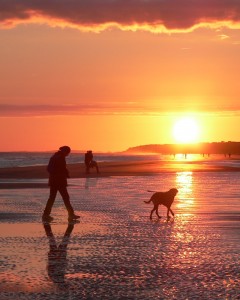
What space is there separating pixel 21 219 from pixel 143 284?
9.24 meters

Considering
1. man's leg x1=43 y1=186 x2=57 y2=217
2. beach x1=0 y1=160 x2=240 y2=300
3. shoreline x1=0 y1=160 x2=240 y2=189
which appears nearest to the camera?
beach x1=0 y1=160 x2=240 y2=300

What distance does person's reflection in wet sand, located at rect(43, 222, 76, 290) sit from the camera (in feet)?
32.1

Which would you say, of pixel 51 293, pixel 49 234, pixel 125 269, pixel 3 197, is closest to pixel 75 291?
pixel 51 293

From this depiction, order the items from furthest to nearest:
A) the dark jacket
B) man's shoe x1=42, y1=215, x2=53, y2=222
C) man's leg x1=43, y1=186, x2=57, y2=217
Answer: the dark jacket, man's leg x1=43, y1=186, x2=57, y2=217, man's shoe x1=42, y1=215, x2=53, y2=222

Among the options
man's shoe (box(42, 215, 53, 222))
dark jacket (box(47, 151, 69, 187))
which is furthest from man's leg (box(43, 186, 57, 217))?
dark jacket (box(47, 151, 69, 187))

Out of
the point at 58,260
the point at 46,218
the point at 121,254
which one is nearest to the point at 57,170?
the point at 46,218

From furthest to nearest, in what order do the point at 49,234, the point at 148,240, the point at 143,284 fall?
the point at 49,234
the point at 148,240
the point at 143,284

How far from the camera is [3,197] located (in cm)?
2678

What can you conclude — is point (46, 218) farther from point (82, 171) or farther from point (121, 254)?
point (82, 171)

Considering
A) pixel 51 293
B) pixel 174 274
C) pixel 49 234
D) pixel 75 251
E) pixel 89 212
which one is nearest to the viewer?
pixel 51 293

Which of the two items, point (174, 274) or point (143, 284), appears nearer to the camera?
point (143, 284)

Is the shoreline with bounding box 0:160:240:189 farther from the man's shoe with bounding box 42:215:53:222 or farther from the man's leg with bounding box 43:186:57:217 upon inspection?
the man's shoe with bounding box 42:215:53:222

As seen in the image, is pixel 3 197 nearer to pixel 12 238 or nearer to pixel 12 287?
pixel 12 238

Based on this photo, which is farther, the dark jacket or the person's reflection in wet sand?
the dark jacket
